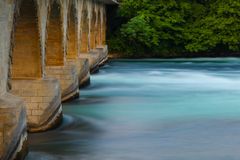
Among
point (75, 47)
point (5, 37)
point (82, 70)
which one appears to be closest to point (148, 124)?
point (5, 37)

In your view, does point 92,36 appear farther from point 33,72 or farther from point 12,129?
point 12,129

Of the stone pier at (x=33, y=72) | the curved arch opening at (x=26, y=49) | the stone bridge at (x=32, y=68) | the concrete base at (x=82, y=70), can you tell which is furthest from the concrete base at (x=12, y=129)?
the concrete base at (x=82, y=70)

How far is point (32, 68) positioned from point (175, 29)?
1459 inches

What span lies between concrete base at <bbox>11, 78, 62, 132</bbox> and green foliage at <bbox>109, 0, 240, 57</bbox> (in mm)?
35510

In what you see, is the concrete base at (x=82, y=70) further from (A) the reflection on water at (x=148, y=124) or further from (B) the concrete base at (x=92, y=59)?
(B) the concrete base at (x=92, y=59)

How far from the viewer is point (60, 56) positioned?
2122cm

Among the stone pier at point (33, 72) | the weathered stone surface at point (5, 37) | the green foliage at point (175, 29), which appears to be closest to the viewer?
the weathered stone surface at point (5, 37)

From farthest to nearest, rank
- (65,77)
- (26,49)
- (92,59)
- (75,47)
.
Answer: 1. (92,59)
2. (75,47)
3. (65,77)
4. (26,49)

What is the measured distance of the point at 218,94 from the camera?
2433cm

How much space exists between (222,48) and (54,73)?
3526 cm

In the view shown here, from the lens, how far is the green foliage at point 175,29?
169 ft

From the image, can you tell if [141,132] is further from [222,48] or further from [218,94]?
[222,48]

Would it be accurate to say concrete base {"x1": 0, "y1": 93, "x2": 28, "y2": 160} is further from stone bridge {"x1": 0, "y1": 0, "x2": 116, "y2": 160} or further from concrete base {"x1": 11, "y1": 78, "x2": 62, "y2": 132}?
concrete base {"x1": 11, "y1": 78, "x2": 62, "y2": 132}

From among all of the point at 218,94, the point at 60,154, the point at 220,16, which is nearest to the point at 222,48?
the point at 220,16
